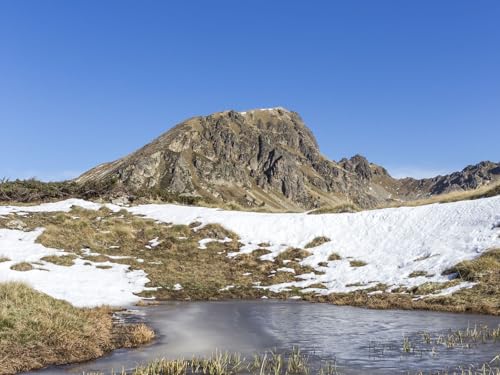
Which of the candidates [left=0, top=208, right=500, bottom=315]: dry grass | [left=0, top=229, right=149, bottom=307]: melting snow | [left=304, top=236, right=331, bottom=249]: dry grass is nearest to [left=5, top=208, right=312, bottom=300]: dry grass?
[left=0, top=208, right=500, bottom=315]: dry grass

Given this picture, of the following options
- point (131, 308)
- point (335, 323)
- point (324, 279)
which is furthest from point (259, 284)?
point (335, 323)

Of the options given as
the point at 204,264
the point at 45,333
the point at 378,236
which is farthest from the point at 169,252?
the point at 45,333

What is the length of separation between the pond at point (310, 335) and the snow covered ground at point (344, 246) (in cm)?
609

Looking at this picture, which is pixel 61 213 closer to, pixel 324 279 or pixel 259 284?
pixel 259 284

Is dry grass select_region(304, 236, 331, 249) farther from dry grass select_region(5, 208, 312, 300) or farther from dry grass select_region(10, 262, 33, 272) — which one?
dry grass select_region(10, 262, 33, 272)

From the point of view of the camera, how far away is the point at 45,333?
1441 centimetres

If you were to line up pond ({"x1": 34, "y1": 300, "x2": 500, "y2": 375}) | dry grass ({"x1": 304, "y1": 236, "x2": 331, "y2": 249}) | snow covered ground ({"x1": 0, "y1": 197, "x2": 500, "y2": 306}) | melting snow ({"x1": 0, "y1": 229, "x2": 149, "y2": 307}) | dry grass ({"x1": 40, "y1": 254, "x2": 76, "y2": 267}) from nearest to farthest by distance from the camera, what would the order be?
pond ({"x1": 34, "y1": 300, "x2": 500, "y2": 375}) → melting snow ({"x1": 0, "y1": 229, "x2": 149, "y2": 307}) → snow covered ground ({"x1": 0, "y1": 197, "x2": 500, "y2": 306}) → dry grass ({"x1": 40, "y1": 254, "x2": 76, "y2": 267}) → dry grass ({"x1": 304, "y1": 236, "x2": 331, "y2": 249})

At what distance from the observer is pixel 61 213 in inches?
1833

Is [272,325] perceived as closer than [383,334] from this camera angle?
No

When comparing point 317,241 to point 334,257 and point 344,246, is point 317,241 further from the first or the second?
point 334,257

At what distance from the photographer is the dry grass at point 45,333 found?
Result: 13.0 m

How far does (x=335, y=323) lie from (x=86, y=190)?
50.2 metres

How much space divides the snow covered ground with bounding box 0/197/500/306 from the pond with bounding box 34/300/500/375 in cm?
609

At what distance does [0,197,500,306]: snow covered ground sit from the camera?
28859 millimetres
